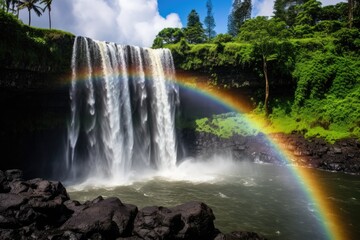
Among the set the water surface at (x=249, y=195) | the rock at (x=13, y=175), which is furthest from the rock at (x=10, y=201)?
the water surface at (x=249, y=195)

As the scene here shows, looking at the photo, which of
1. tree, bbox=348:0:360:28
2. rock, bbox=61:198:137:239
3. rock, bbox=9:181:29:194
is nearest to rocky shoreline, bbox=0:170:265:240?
rock, bbox=61:198:137:239

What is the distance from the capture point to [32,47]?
71.3 ft

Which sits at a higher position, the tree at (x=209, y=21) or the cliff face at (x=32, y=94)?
the tree at (x=209, y=21)

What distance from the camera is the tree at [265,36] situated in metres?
32.2

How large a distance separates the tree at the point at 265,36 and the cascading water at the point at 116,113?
10667 mm

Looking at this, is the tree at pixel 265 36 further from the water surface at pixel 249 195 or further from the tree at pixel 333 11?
the tree at pixel 333 11

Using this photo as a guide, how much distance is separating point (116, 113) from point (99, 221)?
16.9 m

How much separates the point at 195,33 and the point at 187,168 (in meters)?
42.1

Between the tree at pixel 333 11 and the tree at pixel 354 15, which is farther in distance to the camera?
the tree at pixel 333 11

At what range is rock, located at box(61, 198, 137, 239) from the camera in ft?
36.0

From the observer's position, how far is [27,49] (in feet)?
70.0

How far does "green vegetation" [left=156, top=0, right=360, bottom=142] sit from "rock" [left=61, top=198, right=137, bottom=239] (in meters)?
22.4

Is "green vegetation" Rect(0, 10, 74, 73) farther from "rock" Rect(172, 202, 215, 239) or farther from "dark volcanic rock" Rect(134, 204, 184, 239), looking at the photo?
"rock" Rect(172, 202, 215, 239)

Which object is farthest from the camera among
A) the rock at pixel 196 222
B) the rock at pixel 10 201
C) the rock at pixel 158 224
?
the rock at pixel 10 201
